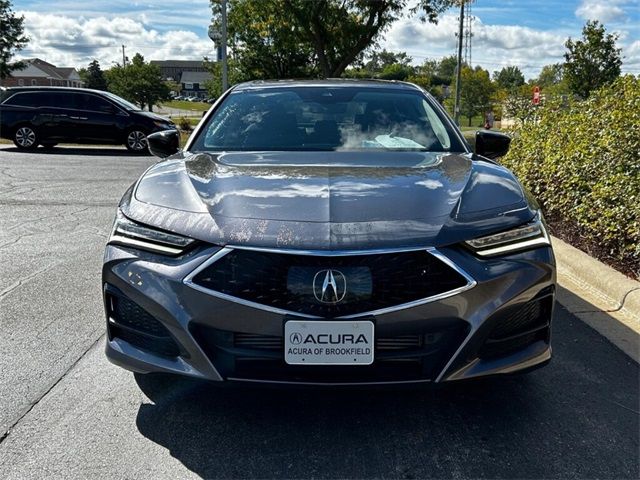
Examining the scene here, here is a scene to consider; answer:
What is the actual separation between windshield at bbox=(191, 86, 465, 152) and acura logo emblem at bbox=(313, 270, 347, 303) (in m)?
1.42

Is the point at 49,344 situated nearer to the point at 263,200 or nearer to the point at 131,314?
the point at 131,314

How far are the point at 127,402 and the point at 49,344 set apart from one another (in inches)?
36.6

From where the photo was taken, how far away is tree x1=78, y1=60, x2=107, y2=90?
90.0m

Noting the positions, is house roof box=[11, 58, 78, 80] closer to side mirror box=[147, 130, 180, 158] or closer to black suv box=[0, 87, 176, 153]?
black suv box=[0, 87, 176, 153]

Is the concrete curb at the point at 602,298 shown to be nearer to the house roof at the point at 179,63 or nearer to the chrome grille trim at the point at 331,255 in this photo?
the chrome grille trim at the point at 331,255

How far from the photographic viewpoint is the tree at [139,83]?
63219mm

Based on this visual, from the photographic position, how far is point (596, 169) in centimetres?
561

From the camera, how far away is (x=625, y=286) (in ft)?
14.4

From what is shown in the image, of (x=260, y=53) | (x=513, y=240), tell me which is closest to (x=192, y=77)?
(x=260, y=53)

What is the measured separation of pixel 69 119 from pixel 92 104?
69cm

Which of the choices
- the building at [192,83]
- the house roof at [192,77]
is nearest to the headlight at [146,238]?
the building at [192,83]

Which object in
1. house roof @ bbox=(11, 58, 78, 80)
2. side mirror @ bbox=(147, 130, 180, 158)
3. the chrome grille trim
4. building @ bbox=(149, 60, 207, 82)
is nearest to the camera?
the chrome grille trim

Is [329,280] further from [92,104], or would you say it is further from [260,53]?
[260,53]

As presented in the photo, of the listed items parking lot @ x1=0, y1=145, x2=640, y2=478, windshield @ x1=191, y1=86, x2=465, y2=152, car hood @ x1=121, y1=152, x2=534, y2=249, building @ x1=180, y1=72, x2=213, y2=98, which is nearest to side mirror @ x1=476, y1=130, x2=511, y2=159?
windshield @ x1=191, y1=86, x2=465, y2=152
